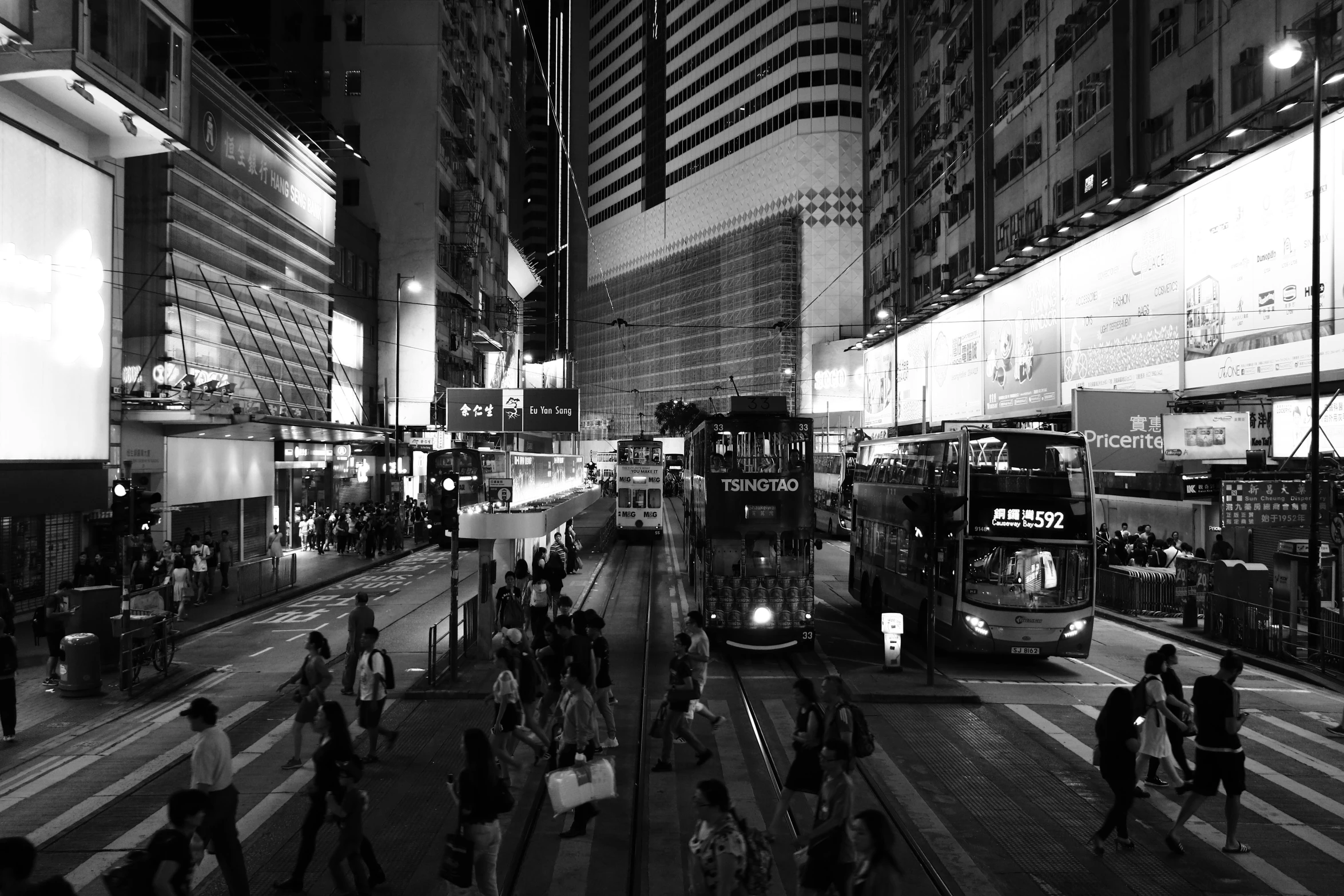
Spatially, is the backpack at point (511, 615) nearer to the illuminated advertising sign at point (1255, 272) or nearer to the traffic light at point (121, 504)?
the traffic light at point (121, 504)

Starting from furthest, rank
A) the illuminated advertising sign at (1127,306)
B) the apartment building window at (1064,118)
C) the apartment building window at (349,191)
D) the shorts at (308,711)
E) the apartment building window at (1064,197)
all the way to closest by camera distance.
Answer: the apartment building window at (349,191)
the apartment building window at (1064,197)
the apartment building window at (1064,118)
the illuminated advertising sign at (1127,306)
the shorts at (308,711)

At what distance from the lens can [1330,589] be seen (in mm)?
20844

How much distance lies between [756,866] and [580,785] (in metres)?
2.91

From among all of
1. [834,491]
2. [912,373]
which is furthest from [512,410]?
[912,373]

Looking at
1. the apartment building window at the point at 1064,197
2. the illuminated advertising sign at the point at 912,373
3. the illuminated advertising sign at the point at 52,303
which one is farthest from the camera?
the illuminated advertising sign at the point at 912,373

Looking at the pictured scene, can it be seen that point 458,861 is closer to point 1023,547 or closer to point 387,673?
point 387,673

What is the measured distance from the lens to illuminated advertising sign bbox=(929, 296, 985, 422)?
46250 millimetres

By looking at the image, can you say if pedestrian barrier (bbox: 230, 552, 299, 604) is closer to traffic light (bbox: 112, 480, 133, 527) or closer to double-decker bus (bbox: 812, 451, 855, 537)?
traffic light (bbox: 112, 480, 133, 527)

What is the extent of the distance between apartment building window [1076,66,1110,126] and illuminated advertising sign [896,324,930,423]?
61.2 ft

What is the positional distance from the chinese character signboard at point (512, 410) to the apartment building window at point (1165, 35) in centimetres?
2439

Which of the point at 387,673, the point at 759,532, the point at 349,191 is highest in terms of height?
the point at 349,191

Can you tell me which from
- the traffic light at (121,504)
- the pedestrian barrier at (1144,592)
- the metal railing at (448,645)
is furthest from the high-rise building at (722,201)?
the traffic light at (121,504)

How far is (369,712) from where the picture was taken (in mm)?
10836

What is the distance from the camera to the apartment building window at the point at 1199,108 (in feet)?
94.1
